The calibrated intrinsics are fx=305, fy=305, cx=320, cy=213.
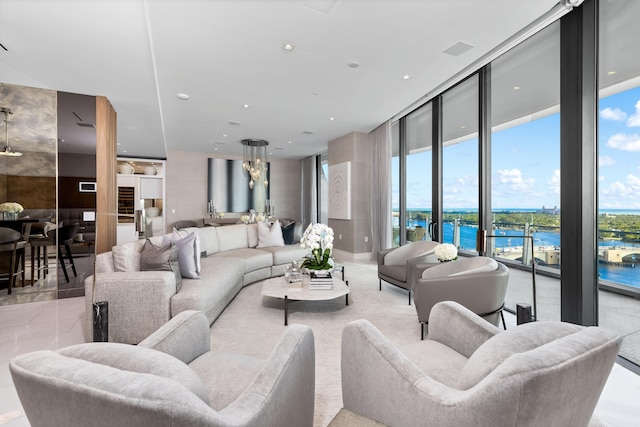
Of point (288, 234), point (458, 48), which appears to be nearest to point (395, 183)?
point (288, 234)

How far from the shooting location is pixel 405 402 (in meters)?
1.13

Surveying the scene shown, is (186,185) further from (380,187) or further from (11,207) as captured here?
(380,187)

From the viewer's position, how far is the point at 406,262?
375 centimetres

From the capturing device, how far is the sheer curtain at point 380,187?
608 cm

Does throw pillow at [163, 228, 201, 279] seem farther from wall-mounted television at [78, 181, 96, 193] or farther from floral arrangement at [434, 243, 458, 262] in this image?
floral arrangement at [434, 243, 458, 262]

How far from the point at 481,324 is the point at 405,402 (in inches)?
25.6

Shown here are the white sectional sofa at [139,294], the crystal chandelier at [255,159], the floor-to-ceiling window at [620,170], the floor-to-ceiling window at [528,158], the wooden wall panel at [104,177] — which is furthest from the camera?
the crystal chandelier at [255,159]

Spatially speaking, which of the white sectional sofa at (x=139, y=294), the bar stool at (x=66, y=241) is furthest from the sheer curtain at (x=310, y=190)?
the white sectional sofa at (x=139, y=294)

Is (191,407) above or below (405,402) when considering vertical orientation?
above

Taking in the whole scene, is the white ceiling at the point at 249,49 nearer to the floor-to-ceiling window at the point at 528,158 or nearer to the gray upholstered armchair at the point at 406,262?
the floor-to-ceiling window at the point at 528,158

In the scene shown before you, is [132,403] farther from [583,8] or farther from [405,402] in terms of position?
[583,8]

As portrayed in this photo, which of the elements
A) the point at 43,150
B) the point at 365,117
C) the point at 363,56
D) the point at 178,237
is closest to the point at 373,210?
the point at 365,117

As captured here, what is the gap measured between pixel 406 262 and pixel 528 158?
68.0 inches

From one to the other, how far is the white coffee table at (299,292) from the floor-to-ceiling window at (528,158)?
Answer: 181 cm
